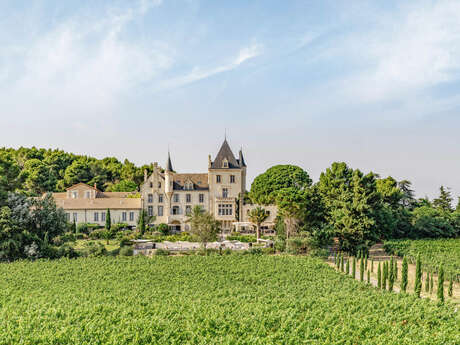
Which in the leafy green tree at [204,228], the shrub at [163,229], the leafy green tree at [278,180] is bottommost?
the shrub at [163,229]

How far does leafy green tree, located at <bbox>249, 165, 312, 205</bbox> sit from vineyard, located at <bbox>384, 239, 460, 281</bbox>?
11.6 metres

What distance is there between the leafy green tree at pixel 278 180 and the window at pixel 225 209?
10.4ft

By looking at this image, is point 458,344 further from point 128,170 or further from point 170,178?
point 128,170

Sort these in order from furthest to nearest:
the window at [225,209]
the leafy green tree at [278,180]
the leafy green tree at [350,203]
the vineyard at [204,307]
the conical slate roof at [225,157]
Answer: the conical slate roof at [225,157], the window at [225,209], the leafy green tree at [278,180], the leafy green tree at [350,203], the vineyard at [204,307]

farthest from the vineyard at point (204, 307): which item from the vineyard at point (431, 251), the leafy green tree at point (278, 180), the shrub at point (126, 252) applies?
the leafy green tree at point (278, 180)

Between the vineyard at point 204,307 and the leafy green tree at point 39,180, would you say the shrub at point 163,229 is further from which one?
the leafy green tree at point 39,180

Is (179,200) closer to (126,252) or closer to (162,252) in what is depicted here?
(162,252)

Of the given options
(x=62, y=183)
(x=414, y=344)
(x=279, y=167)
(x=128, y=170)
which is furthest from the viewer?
(x=128, y=170)

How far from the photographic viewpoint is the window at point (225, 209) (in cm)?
4697

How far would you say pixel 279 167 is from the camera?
4538 centimetres

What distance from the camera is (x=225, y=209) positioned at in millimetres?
47062

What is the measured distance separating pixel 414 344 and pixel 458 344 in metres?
1.68

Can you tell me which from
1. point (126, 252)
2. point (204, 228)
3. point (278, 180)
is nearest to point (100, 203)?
point (126, 252)

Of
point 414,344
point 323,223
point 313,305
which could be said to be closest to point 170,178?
point 323,223
